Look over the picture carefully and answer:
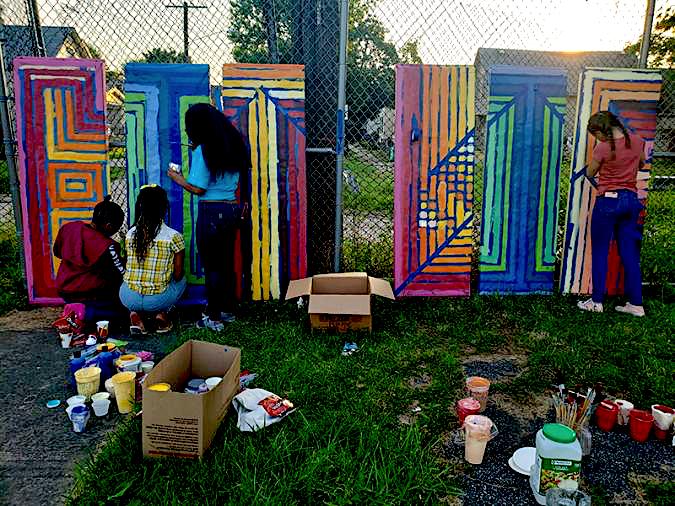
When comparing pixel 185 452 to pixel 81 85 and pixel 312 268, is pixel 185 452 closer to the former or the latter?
pixel 312 268

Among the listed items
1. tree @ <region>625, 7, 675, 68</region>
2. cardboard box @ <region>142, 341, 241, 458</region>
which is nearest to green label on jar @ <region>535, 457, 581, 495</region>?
cardboard box @ <region>142, 341, 241, 458</region>

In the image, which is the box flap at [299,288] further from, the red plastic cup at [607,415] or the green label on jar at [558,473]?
the green label on jar at [558,473]

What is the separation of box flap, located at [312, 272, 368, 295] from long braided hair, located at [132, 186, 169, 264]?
4.55 ft

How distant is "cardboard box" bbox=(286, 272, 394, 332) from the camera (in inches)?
170

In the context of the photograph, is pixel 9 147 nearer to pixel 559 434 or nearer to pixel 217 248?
pixel 217 248

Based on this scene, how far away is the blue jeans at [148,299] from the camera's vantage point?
171 inches

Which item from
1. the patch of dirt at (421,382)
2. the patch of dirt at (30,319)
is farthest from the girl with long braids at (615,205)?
the patch of dirt at (30,319)

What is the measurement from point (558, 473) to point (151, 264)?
326cm

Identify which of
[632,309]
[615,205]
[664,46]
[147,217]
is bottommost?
[632,309]

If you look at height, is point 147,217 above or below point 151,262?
above

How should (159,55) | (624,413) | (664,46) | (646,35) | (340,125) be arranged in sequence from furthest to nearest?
(664,46) < (159,55) < (646,35) < (340,125) < (624,413)

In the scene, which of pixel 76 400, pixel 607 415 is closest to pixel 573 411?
pixel 607 415

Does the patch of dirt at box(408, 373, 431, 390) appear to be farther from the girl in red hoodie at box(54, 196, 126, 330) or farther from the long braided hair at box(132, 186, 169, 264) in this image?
the girl in red hoodie at box(54, 196, 126, 330)

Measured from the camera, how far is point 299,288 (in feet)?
15.3
